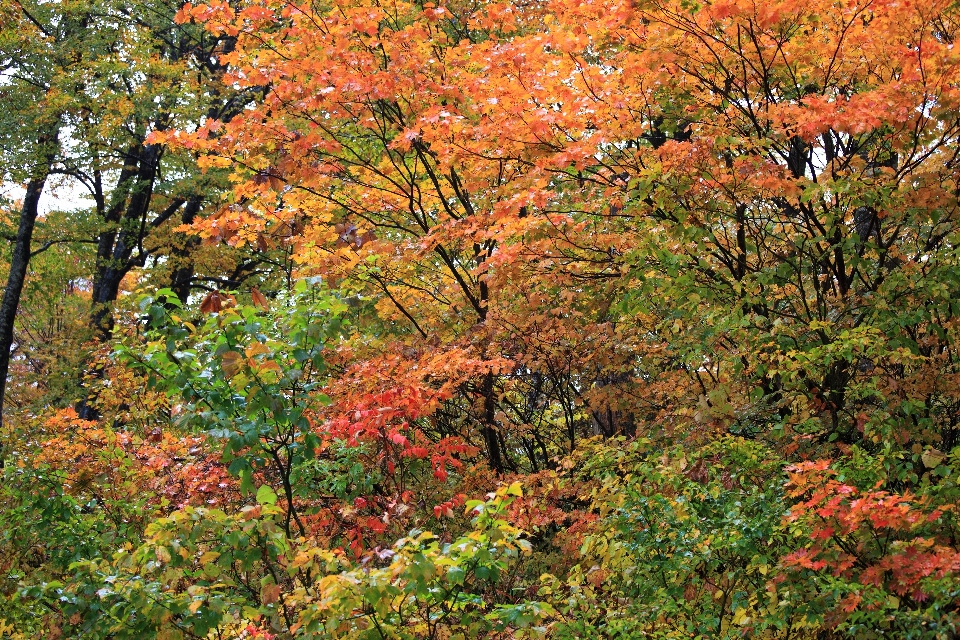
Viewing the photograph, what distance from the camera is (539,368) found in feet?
25.5

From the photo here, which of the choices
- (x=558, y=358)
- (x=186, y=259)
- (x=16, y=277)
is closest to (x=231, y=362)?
(x=558, y=358)

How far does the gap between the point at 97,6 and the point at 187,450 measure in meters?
9.58

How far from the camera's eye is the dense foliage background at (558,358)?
398 centimetres

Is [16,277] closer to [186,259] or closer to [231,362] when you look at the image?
[186,259]

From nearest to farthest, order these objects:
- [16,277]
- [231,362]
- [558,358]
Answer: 1. [231,362]
2. [558,358]
3. [16,277]

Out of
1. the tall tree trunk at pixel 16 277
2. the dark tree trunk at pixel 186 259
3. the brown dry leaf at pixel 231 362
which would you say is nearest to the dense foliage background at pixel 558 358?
the brown dry leaf at pixel 231 362

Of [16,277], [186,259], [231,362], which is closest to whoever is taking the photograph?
[231,362]

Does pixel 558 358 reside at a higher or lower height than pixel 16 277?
lower

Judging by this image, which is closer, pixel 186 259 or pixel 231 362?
pixel 231 362

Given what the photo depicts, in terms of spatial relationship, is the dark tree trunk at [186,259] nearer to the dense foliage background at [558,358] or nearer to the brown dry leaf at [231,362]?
the dense foliage background at [558,358]

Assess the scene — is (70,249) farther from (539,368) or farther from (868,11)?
(868,11)

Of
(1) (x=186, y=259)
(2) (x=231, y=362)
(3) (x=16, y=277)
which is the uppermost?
(1) (x=186, y=259)

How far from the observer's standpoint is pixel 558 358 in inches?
303

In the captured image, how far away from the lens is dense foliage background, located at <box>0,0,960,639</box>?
3.98m
